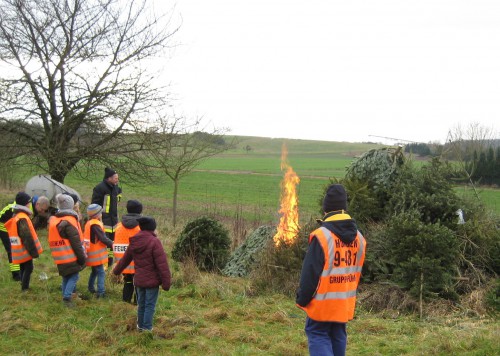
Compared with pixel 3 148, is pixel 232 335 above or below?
below

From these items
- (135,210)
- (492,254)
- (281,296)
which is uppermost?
(135,210)

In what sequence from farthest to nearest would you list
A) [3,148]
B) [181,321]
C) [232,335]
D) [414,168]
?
1. [3,148]
2. [414,168]
3. [181,321]
4. [232,335]

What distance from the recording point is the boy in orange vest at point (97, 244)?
7.47 meters

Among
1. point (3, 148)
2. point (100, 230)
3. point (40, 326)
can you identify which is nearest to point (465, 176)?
point (100, 230)

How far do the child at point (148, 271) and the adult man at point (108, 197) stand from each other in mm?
3611

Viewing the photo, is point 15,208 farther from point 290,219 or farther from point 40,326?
point 290,219

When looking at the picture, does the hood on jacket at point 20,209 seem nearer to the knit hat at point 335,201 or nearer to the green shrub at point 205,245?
the green shrub at point 205,245

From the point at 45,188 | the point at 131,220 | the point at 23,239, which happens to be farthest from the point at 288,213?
the point at 45,188

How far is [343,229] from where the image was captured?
415 cm

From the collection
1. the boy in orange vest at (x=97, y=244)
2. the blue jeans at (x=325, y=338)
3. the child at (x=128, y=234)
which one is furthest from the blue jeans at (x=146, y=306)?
the blue jeans at (x=325, y=338)

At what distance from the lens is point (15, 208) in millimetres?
7695

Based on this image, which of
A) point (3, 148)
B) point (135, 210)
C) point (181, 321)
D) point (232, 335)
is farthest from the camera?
point (3, 148)

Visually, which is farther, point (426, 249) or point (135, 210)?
point (426, 249)

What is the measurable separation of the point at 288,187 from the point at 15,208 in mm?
4803
